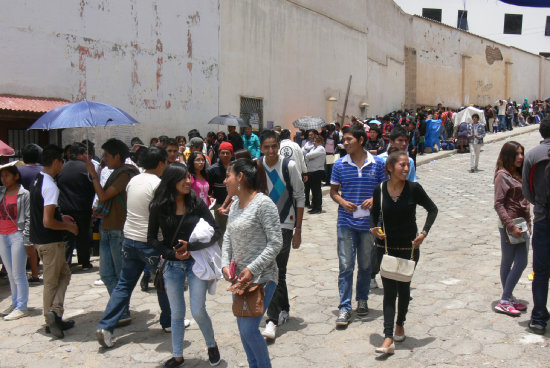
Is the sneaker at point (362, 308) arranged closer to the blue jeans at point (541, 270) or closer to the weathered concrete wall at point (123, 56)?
the blue jeans at point (541, 270)

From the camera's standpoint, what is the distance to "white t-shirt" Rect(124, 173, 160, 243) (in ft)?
16.1

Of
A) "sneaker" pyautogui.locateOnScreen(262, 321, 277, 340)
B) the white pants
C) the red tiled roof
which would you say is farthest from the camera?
the white pants

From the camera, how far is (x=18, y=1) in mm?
11023

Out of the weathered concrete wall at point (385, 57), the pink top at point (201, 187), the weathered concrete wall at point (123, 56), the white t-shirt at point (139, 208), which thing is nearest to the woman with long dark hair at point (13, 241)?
the white t-shirt at point (139, 208)

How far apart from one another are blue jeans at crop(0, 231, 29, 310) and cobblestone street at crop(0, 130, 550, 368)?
0.77ft

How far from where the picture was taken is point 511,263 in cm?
558

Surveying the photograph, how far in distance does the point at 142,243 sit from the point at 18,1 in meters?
8.44

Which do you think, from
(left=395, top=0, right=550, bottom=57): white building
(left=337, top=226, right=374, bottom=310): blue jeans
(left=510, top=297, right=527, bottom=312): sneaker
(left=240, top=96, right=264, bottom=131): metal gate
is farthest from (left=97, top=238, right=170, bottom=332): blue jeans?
(left=395, top=0, right=550, bottom=57): white building

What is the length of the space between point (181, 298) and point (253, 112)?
14.0 meters

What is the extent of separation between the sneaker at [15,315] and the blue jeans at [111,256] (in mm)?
1145

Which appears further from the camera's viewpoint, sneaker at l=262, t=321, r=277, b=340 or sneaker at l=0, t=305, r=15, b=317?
sneaker at l=0, t=305, r=15, b=317

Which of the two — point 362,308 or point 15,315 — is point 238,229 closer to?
point 362,308

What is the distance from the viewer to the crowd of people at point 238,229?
154 inches

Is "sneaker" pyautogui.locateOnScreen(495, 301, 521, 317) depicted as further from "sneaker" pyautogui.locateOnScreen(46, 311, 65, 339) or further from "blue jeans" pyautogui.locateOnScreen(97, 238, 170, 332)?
"sneaker" pyautogui.locateOnScreen(46, 311, 65, 339)
